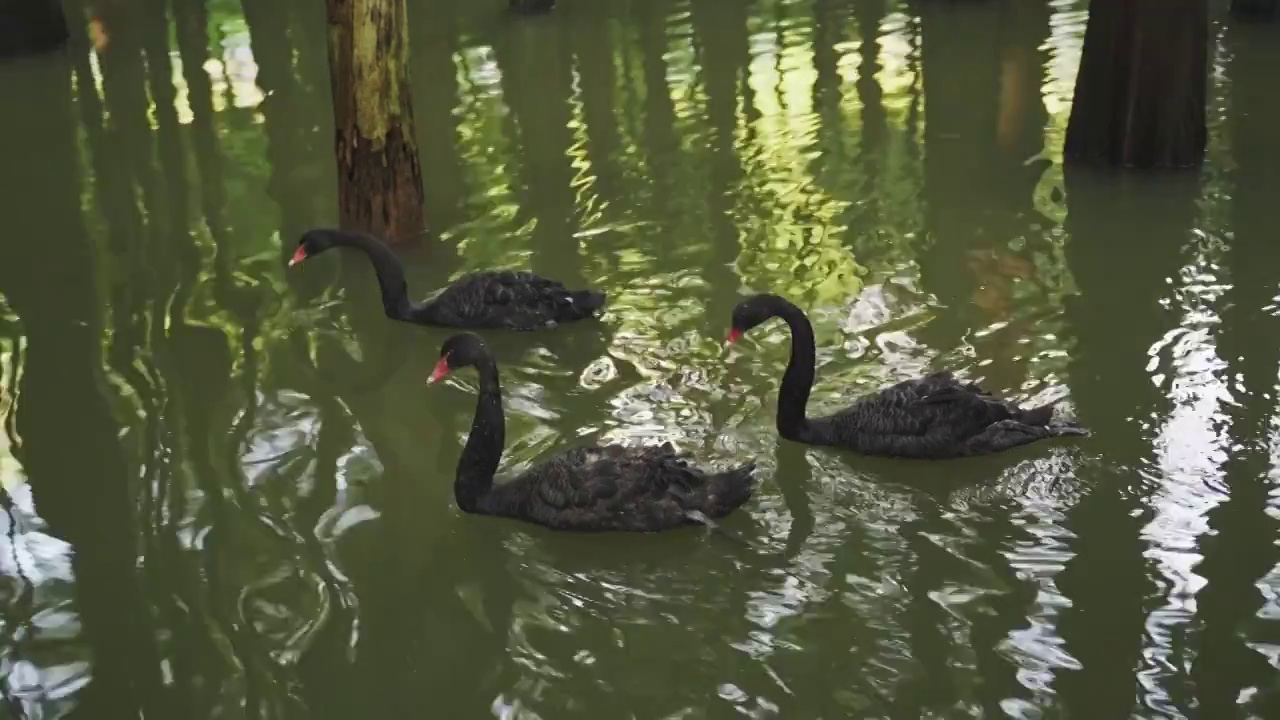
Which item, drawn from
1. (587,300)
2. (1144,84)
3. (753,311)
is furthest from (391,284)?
(1144,84)

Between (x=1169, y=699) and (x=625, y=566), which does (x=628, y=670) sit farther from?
(x=1169, y=699)

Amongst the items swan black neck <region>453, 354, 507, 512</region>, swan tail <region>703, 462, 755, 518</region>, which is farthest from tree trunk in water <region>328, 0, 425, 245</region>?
swan tail <region>703, 462, 755, 518</region>

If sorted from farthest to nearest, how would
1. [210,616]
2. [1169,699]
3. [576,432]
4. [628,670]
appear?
[576,432]
[210,616]
[628,670]
[1169,699]

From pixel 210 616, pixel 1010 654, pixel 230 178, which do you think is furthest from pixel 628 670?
pixel 230 178

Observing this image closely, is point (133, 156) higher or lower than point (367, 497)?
higher

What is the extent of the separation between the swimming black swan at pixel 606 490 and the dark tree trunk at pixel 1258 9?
33.7 feet

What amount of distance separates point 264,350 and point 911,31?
9.23 m

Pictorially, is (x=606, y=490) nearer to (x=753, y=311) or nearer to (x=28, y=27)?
(x=753, y=311)

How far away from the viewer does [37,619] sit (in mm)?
5012

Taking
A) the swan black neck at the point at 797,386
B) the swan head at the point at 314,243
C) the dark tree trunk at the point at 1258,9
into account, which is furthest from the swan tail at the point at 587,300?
the dark tree trunk at the point at 1258,9

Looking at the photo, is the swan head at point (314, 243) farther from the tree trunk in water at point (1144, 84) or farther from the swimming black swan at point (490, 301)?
the tree trunk in water at point (1144, 84)

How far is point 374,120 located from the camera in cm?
852

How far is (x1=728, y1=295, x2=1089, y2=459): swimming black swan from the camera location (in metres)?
5.73

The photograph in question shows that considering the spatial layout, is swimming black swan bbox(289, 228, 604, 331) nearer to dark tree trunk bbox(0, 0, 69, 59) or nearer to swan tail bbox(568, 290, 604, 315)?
swan tail bbox(568, 290, 604, 315)
